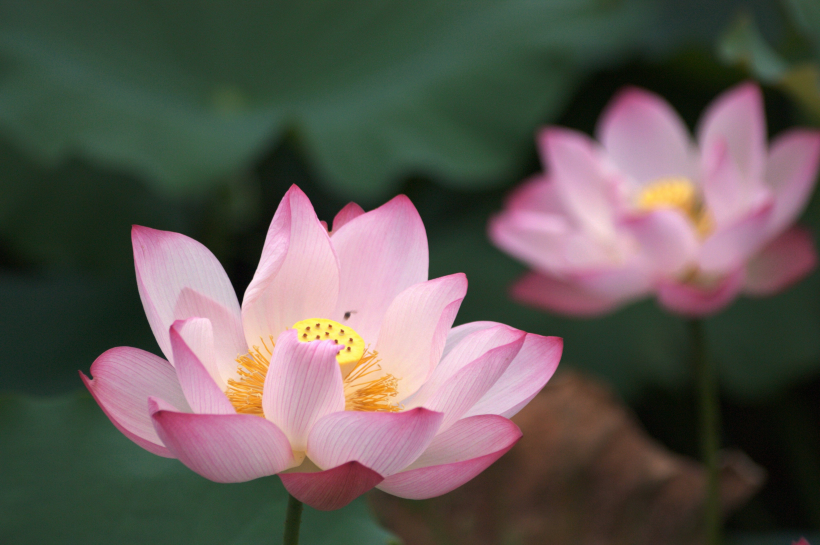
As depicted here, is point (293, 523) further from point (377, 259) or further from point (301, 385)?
point (377, 259)

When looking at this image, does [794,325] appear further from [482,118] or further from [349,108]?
[349,108]

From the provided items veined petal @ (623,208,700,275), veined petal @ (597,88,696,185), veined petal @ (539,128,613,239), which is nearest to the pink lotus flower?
veined petal @ (623,208,700,275)

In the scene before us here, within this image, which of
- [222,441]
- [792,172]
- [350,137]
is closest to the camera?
[222,441]

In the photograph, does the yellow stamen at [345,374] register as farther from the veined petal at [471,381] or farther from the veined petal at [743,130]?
the veined petal at [743,130]

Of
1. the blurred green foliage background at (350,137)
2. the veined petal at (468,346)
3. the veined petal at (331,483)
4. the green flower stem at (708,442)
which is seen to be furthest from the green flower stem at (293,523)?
the blurred green foliage background at (350,137)

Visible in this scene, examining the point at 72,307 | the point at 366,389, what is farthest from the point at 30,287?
the point at 366,389

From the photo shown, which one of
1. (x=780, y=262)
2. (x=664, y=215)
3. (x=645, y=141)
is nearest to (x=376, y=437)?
(x=664, y=215)
